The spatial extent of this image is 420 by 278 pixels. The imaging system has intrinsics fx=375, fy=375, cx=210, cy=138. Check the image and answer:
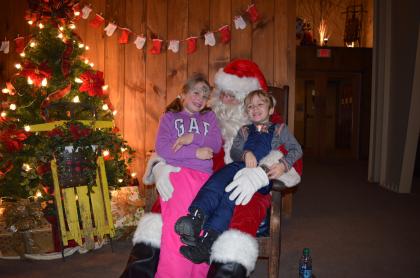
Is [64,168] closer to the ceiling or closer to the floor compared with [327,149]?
closer to the ceiling

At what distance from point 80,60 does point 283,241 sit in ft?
7.25

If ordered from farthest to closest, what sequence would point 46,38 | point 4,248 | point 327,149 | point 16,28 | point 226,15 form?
1. point 327,149
2. point 16,28
3. point 226,15
4. point 46,38
5. point 4,248

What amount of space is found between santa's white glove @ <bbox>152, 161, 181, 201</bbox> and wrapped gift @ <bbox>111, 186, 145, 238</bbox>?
0.93m

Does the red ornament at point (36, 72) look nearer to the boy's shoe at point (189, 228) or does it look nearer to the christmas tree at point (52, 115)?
the christmas tree at point (52, 115)

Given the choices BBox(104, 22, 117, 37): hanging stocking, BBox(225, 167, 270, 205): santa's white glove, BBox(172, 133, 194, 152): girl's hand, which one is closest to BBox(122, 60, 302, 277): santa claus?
BBox(225, 167, 270, 205): santa's white glove

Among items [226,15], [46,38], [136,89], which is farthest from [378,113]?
[46,38]

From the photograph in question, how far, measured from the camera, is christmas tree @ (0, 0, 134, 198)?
8.60 feet

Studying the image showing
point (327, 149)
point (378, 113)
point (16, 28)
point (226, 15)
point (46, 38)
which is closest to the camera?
point (46, 38)

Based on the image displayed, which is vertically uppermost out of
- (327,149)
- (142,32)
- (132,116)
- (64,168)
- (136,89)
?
(142,32)

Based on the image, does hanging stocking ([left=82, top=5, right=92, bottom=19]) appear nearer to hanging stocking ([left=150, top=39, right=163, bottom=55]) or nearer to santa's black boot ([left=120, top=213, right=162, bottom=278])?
hanging stocking ([left=150, top=39, right=163, bottom=55])

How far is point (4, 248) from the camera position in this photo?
8.32 ft

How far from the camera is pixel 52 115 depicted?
2863mm

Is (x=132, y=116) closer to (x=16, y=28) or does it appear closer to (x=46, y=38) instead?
(x=46, y=38)

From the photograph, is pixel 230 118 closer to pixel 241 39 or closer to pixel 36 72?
pixel 241 39
